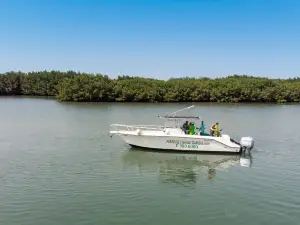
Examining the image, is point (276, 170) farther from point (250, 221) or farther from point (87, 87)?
point (87, 87)

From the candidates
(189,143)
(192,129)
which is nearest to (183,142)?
(189,143)

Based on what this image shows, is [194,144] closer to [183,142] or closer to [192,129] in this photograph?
[183,142]

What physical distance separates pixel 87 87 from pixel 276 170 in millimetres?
70903

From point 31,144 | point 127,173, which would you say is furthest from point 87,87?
point 127,173

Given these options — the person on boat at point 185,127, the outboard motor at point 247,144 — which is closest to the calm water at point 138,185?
the outboard motor at point 247,144

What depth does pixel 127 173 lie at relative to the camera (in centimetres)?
2025

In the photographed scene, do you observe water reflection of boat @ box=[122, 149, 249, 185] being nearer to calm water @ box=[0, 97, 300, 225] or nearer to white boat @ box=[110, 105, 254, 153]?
calm water @ box=[0, 97, 300, 225]

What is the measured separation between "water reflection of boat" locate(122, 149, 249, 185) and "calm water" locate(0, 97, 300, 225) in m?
0.05

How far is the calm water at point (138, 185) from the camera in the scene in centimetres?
1414

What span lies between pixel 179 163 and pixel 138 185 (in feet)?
18.6

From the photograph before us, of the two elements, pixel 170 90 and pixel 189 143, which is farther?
pixel 170 90

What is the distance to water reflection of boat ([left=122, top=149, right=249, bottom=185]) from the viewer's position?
20.3 metres

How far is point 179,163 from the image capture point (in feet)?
76.1

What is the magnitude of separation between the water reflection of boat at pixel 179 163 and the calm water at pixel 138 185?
0.18ft
